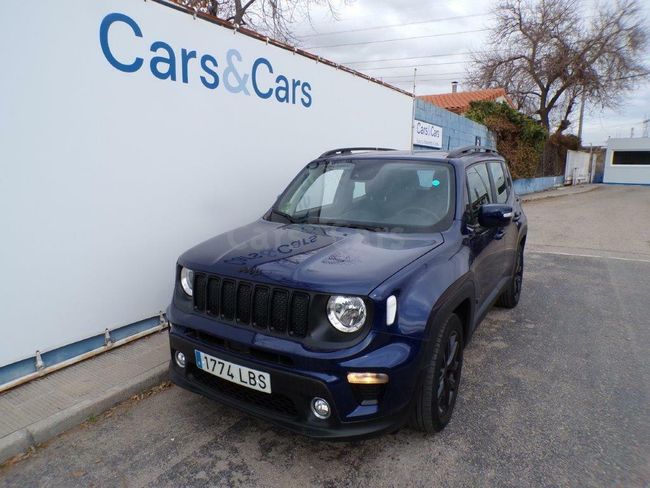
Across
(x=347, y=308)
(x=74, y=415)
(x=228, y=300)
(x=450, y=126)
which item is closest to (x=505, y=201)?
(x=347, y=308)

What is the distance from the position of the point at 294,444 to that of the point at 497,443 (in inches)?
49.2

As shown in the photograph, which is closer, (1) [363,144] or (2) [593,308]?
(2) [593,308]

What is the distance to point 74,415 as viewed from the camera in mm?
2904

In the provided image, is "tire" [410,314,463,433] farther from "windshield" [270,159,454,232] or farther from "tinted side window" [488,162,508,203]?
"tinted side window" [488,162,508,203]

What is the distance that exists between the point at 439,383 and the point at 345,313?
847mm

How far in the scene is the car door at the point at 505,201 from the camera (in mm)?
4215

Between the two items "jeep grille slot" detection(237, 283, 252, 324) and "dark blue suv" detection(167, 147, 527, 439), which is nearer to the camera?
"dark blue suv" detection(167, 147, 527, 439)

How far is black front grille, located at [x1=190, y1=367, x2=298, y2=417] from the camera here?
237cm

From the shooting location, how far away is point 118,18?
3.59m

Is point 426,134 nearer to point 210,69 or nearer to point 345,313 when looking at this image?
point 210,69

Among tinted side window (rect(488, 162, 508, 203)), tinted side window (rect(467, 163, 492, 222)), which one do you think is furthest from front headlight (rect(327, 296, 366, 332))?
tinted side window (rect(488, 162, 508, 203))

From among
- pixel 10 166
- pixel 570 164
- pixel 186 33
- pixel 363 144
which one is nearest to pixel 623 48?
pixel 570 164

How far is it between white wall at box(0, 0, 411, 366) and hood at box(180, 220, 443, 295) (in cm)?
123

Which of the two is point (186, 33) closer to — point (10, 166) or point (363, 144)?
point (10, 166)
